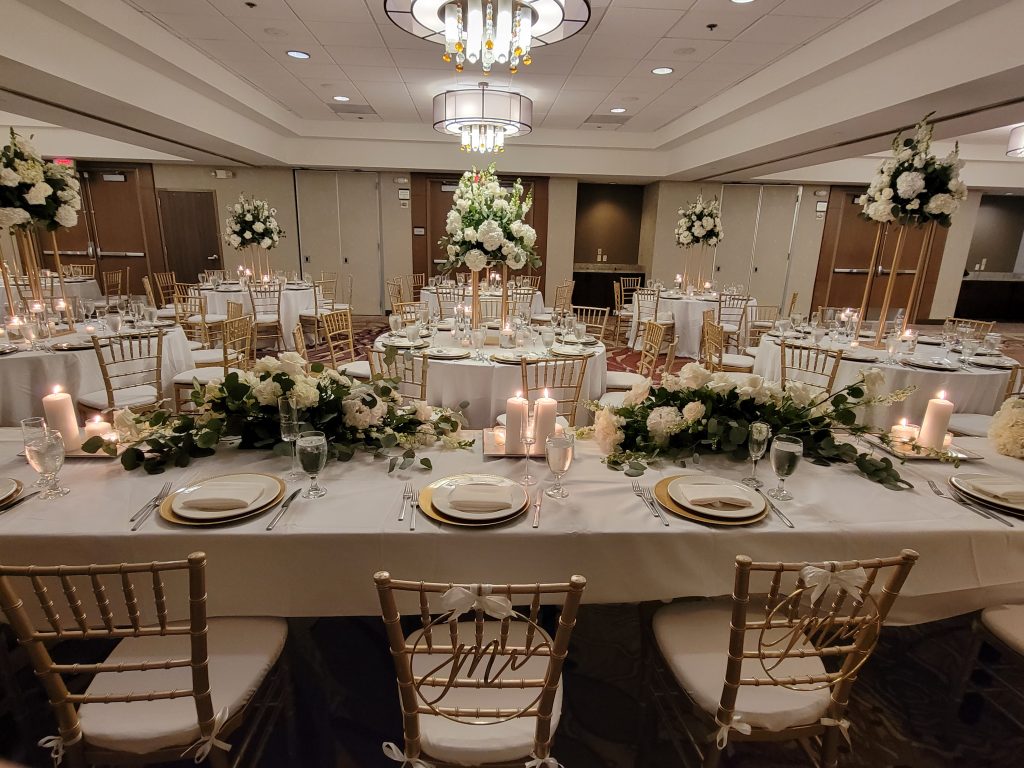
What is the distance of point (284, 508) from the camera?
1635 millimetres

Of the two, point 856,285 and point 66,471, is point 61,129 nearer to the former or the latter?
point 66,471

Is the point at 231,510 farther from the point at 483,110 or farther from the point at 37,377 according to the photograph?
the point at 483,110

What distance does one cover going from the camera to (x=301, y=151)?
9.71 meters

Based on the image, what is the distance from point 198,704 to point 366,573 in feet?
1.54

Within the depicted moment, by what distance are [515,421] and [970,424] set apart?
321 centimetres

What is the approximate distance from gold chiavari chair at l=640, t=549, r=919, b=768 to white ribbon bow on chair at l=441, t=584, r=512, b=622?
514 mm

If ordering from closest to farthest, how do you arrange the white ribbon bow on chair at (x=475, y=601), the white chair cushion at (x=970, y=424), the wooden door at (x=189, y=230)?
the white ribbon bow on chair at (x=475, y=601), the white chair cushion at (x=970, y=424), the wooden door at (x=189, y=230)

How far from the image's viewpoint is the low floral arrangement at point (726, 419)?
6.55 feet

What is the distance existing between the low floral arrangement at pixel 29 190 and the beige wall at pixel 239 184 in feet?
22.0

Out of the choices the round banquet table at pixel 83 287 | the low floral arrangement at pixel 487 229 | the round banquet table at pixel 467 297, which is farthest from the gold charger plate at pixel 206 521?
the round banquet table at pixel 83 287

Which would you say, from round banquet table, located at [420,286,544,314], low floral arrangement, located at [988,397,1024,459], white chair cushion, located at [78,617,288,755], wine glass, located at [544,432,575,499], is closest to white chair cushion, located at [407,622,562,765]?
white chair cushion, located at [78,617,288,755]

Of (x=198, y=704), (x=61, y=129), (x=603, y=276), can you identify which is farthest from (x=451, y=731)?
(x=61, y=129)

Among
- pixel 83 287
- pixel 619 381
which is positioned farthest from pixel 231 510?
pixel 83 287

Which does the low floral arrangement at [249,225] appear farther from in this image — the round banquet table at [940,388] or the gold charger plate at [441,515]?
the round banquet table at [940,388]
